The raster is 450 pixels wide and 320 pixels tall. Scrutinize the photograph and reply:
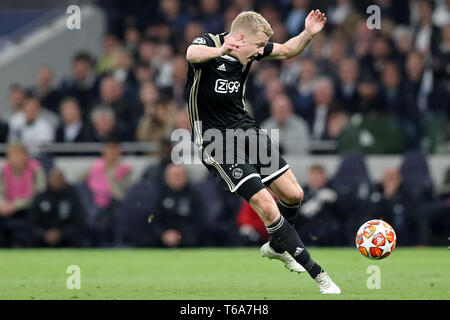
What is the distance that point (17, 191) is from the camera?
59.1 feet

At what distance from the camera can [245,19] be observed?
998 cm

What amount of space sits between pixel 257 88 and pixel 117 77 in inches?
118

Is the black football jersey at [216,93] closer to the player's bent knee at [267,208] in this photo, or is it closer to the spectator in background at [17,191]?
the player's bent knee at [267,208]

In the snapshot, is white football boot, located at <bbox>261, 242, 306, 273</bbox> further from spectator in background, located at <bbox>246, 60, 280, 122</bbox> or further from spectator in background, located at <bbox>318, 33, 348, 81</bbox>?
spectator in background, located at <bbox>318, 33, 348, 81</bbox>

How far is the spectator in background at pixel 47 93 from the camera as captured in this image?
20.5m

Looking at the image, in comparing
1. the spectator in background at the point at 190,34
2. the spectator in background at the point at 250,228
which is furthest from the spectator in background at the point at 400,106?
the spectator in background at the point at 190,34

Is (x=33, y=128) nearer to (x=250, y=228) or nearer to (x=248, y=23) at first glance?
(x=250, y=228)

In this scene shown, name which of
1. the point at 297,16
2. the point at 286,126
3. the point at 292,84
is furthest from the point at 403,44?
the point at 286,126

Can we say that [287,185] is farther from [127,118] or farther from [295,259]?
[127,118]

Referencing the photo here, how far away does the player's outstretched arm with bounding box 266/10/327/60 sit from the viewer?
10297 millimetres

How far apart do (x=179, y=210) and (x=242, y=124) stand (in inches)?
266

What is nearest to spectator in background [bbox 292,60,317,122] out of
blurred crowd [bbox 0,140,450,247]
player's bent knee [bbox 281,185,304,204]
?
blurred crowd [bbox 0,140,450,247]

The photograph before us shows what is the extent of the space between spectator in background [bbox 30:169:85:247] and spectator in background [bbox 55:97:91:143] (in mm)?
1874
